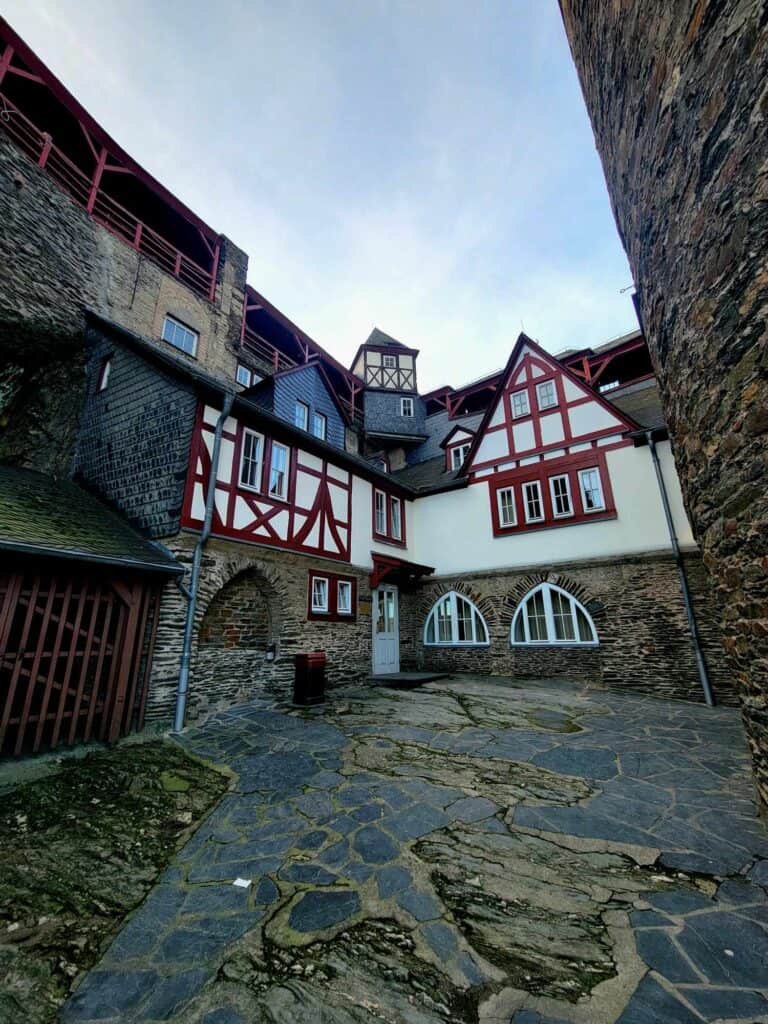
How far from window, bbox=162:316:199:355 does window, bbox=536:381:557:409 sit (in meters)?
12.0

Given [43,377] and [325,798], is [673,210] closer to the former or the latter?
[325,798]

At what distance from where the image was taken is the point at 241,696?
25.8 ft

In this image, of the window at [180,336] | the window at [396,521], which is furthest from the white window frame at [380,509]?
the window at [180,336]

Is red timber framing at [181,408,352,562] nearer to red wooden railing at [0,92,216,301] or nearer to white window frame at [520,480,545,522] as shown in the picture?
white window frame at [520,480,545,522]

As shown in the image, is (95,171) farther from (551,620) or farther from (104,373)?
(551,620)

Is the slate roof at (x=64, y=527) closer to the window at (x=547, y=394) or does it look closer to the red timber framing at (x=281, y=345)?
the red timber framing at (x=281, y=345)

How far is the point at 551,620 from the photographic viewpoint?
11.2 metres

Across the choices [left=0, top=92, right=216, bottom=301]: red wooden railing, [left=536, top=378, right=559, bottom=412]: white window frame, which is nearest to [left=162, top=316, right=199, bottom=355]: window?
[left=0, top=92, right=216, bottom=301]: red wooden railing

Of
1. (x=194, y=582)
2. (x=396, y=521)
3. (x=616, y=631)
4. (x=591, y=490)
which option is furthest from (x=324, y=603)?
(x=591, y=490)

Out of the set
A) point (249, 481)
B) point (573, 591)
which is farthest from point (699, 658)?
point (249, 481)

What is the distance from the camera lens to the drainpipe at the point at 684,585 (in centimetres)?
880

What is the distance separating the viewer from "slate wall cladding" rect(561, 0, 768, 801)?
2521 mm

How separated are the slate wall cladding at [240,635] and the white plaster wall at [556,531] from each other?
4.27 metres

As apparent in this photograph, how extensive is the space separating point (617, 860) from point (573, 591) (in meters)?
8.73
